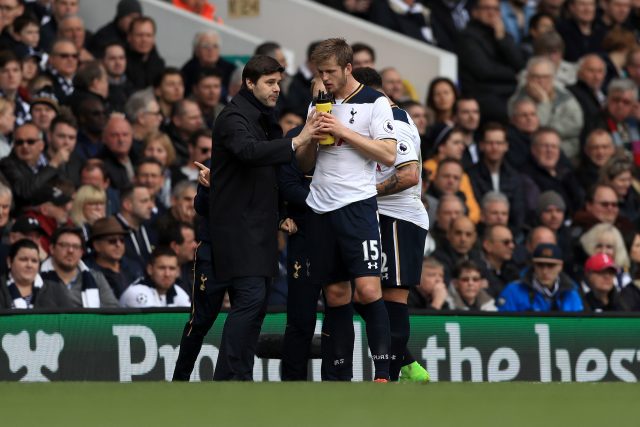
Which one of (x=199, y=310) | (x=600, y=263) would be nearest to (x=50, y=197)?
(x=199, y=310)

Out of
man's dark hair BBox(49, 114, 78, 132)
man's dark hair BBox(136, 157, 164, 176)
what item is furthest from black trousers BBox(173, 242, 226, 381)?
man's dark hair BBox(136, 157, 164, 176)

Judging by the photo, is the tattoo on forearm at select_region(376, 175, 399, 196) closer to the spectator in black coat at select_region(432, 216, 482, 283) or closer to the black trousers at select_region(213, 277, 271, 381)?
the black trousers at select_region(213, 277, 271, 381)

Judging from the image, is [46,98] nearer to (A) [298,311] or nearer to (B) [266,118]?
(B) [266,118]

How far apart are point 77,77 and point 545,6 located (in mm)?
7843

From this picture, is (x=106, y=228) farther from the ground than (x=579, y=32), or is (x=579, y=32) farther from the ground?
(x=579, y=32)

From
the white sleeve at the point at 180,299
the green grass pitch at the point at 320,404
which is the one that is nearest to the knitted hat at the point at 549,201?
the white sleeve at the point at 180,299

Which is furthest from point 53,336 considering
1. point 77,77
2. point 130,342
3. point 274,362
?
point 77,77

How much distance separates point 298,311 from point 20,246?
2872mm

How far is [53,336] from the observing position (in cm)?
1234

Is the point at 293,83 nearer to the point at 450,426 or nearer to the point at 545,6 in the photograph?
the point at 545,6

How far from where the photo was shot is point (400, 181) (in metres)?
11.2

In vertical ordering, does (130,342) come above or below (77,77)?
below

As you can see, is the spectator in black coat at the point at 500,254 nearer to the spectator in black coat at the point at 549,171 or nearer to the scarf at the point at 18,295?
the spectator in black coat at the point at 549,171

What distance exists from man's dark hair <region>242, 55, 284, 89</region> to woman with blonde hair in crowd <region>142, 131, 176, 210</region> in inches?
200
